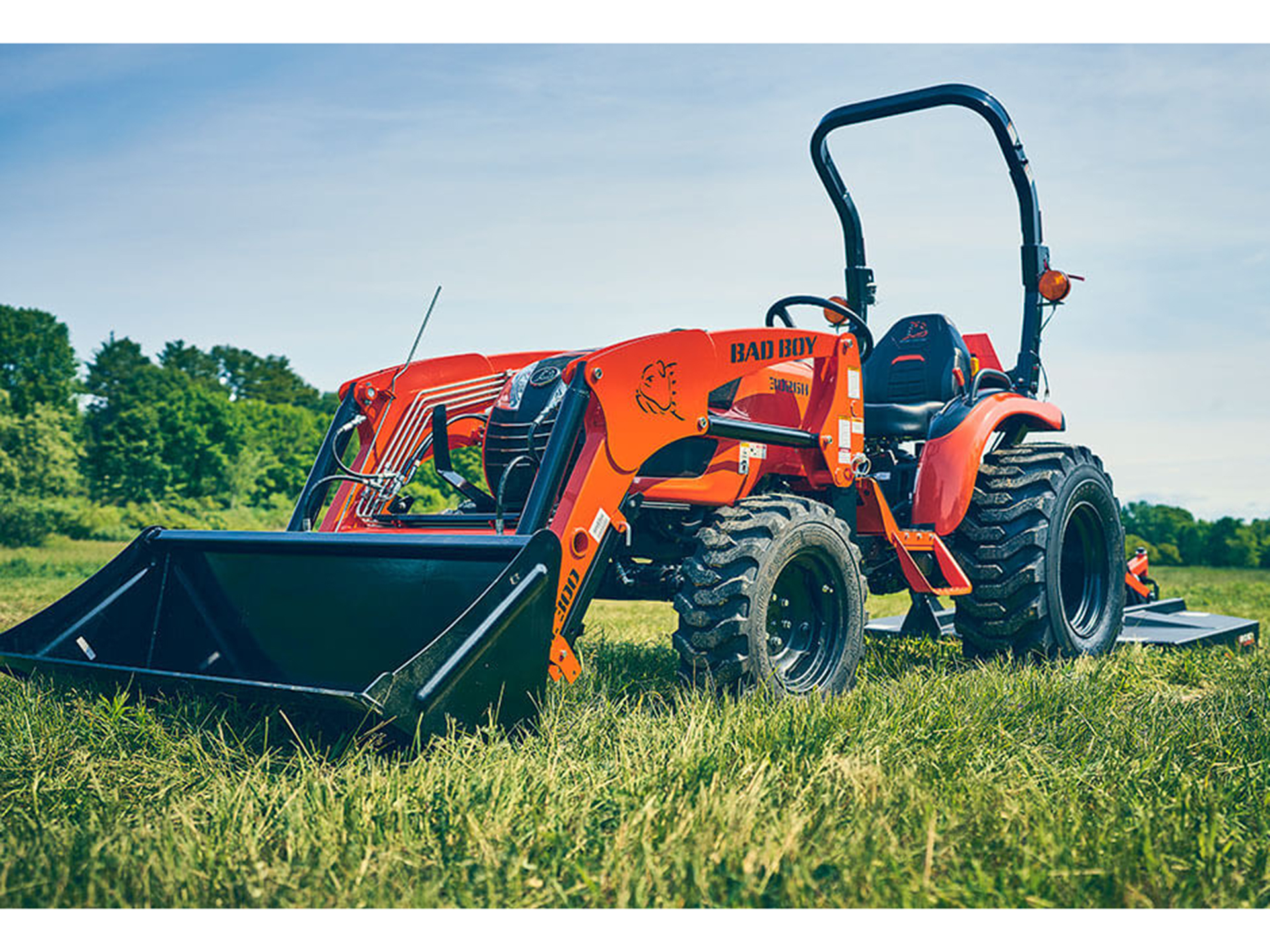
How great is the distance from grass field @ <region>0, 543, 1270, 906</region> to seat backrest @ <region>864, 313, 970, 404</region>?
6.87 ft

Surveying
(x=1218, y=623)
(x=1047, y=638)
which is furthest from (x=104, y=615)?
(x=1218, y=623)

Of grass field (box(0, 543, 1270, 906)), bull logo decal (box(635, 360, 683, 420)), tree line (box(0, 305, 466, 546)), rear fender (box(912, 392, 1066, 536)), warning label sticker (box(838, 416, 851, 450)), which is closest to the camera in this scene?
Result: grass field (box(0, 543, 1270, 906))

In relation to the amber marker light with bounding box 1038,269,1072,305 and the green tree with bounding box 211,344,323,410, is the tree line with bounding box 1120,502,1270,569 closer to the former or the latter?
the amber marker light with bounding box 1038,269,1072,305

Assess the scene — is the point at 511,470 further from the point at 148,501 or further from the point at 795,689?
the point at 148,501

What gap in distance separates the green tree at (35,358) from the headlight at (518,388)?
40.2 meters

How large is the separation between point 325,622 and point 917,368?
3.53 meters

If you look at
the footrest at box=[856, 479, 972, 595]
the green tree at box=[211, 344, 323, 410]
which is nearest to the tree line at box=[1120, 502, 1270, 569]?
the footrest at box=[856, 479, 972, 595]

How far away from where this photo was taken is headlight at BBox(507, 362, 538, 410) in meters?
4.74

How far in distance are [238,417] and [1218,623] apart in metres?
35.5

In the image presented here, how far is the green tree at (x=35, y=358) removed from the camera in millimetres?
39875

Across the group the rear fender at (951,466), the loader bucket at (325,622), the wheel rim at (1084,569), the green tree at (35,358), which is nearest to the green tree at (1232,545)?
the wheel rim at (1084,569)

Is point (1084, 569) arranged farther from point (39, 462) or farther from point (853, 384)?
point (39, 462)

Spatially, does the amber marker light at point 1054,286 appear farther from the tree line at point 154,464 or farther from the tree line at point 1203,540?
the tree line at point 1203,540

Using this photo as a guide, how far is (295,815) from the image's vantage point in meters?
2.62
